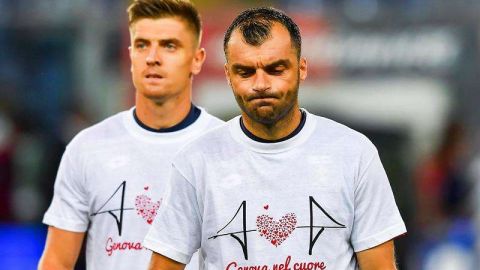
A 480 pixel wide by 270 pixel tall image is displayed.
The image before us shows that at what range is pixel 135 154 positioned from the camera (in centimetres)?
682

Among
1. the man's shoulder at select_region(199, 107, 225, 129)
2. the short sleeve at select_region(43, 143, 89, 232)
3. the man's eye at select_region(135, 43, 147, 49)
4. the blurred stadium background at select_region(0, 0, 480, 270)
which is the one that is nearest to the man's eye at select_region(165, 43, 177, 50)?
the man's eye at select_region(135, 43, 147, 49)

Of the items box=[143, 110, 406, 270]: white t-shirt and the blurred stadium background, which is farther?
the blurred stadium background

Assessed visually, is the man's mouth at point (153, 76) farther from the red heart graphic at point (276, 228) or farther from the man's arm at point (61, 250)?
the red heart graphic at point (276, 228)

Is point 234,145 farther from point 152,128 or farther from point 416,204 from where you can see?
point 416,204

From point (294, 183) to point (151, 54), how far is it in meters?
1.59

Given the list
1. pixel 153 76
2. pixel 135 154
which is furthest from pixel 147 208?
pixel 153 76

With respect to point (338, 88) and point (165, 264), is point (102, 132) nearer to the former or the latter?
point (165, 264)

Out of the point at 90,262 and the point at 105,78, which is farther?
the point at 105,78

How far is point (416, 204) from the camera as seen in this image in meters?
12.7


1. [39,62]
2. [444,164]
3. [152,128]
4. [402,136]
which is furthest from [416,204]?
[39,62]

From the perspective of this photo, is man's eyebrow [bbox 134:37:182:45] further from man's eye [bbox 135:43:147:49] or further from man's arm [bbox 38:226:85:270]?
man's arm [bbox 38:226:85:270]

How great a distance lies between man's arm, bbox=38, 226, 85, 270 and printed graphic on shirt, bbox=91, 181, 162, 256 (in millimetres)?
209

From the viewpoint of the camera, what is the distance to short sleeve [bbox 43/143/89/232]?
6.78 meters

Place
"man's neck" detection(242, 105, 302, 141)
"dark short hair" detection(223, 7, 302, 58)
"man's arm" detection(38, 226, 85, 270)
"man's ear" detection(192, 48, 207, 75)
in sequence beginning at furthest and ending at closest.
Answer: "man's ear" detection(192, 48, 207, 75) → "man's arm" detection(38, 226, 85, 270) → "man's neck" detection(242, 105, 302, 141) → "dark short hair" detection(223, 7, 302, 58)
